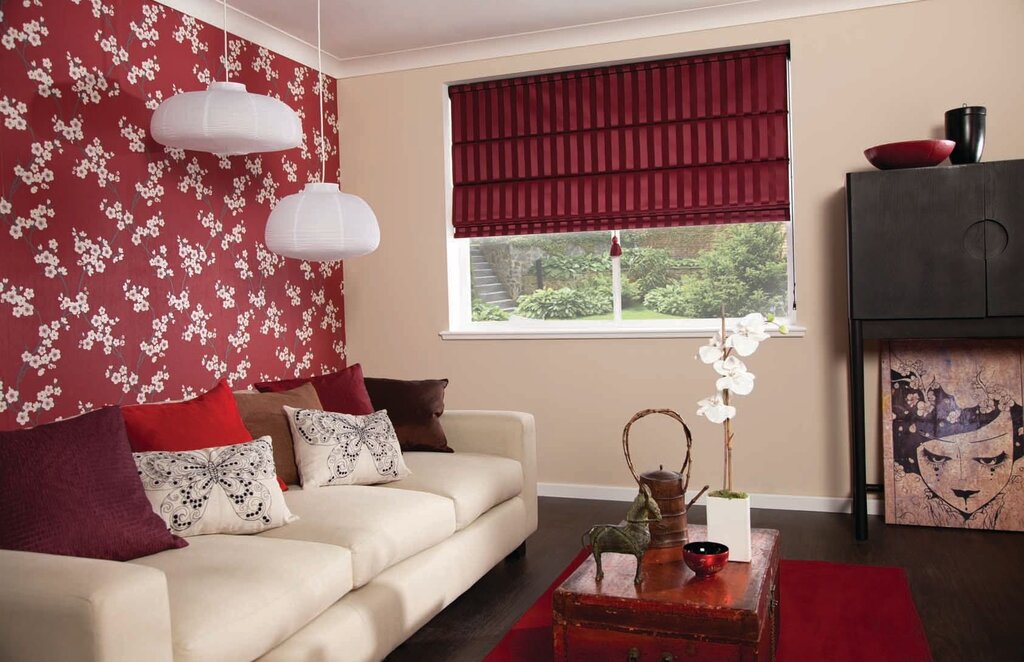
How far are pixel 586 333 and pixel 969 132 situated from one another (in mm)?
2106

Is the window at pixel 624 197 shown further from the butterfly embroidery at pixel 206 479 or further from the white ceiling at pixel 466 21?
the butterfly embroidery at pixel 206 479

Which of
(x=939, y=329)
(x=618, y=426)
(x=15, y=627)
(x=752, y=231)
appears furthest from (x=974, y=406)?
(x=15, y=627)

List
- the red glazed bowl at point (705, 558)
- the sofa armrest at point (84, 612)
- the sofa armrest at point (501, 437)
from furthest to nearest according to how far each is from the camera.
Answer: the sofa armrest at point (501, 437)
the red glazed bowl at point (705, 558)
the sofa armrest at point (84, 612)

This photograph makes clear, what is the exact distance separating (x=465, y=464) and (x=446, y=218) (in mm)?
1996

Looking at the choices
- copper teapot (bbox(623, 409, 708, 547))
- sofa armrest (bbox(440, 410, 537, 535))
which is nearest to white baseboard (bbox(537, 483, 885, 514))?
sofa armrest (bbox(440, 410, 537, 535))

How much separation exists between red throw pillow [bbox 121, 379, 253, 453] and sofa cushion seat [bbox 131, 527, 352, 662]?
0.38 meters

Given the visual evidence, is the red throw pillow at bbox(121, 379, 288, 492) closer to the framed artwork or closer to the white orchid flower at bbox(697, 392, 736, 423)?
the white orchid flower at bbox(697, 392, 736, 423)

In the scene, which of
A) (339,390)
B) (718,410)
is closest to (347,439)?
(339,390)

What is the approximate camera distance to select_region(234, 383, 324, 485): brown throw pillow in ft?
10.8

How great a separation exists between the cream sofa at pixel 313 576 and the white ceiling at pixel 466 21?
207 centimetres

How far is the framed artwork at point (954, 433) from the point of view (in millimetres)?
4137

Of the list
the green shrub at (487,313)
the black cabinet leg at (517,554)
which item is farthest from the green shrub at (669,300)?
the black cabinet leg at (517,554)

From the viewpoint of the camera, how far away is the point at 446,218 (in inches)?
205

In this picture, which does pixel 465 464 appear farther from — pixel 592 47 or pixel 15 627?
pixel 592 47
